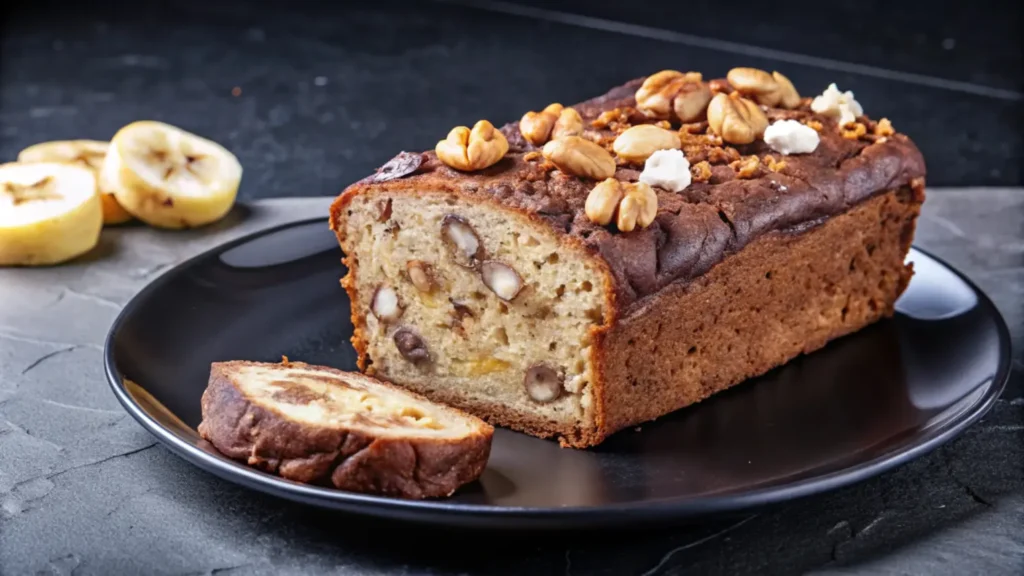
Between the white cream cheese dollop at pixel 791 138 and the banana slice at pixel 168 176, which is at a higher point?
the white cream cheese dollop at pixel 791 138

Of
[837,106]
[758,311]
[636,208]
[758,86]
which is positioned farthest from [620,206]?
[837,106]

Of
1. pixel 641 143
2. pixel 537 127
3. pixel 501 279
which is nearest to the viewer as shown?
pixel 501 279

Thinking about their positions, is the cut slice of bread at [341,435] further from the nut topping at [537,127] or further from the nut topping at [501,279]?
the nut topping at [537,127]

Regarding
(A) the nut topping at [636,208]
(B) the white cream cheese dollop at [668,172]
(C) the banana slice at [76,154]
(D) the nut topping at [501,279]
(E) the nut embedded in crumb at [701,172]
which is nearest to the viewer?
(A) the nut topping at [636,208]

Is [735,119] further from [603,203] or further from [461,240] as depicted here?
[461,240]

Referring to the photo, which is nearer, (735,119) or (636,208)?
(636,208)

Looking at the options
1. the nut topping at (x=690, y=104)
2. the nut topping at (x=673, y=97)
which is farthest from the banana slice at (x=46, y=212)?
the nut topping at (x=690, y=104)
